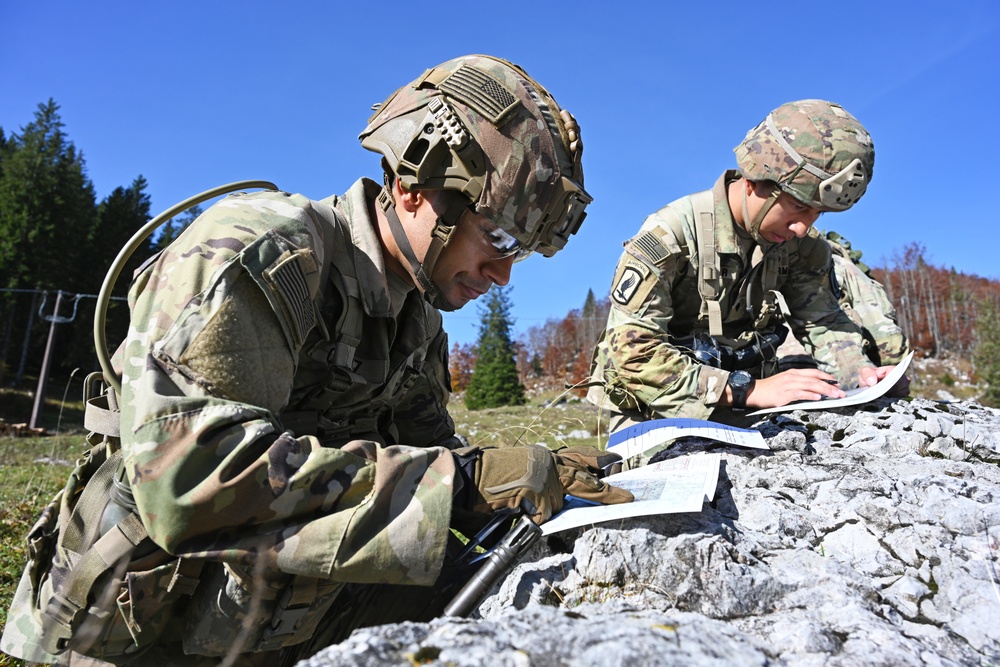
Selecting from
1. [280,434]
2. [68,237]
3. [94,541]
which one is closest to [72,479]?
[94,541]

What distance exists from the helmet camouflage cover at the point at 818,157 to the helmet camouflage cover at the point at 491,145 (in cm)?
211

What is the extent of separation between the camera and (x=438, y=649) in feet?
3.87

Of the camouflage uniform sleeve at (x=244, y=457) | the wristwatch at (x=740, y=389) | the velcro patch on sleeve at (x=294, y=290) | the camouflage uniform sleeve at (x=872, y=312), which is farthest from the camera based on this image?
the camouflage uniform sleeve at (x=872, y=312)

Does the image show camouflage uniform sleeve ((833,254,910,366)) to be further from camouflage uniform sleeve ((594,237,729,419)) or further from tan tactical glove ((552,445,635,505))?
tan tactical glove ((552,445,635,505))

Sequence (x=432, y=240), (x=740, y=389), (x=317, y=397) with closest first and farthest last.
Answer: (x=317, y=397) → (x=432, y=240) → (x=740, y=389)

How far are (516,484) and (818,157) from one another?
3116 mm

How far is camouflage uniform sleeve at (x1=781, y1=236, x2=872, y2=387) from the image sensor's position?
15.0 feet

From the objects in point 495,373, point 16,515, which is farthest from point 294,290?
point 495,373

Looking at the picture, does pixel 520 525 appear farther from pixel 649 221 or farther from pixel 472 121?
pixel 649 221

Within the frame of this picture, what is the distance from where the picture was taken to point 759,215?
4.21m

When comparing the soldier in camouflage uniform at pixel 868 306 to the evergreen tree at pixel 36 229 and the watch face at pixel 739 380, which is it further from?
the evergreen tree at pixel 36 229

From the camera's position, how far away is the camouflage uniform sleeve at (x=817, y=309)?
15.0 ft

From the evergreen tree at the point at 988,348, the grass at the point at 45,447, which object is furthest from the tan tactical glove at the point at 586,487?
the evergreen tree at the point at 988,348

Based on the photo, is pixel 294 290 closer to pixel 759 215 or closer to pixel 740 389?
pixel 740 389
